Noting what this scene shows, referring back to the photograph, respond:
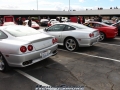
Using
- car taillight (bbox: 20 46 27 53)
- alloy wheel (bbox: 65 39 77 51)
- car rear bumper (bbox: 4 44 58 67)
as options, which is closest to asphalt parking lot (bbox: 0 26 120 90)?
car rear bumper (bbox: 4 44 58 67)

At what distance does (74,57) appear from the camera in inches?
231

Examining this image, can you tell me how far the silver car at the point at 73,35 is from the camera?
6.59 m

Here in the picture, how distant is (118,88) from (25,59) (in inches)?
95.6

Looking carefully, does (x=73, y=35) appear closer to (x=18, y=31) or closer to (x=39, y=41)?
(x=39, y=41)

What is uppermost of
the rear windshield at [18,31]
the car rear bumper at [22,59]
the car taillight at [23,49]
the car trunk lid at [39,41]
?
the rear windshield at [18,31]

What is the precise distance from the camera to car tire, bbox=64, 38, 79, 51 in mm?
6821

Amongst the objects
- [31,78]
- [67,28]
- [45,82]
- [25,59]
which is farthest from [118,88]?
[67,28]

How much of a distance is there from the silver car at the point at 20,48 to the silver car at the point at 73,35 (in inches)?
87.0

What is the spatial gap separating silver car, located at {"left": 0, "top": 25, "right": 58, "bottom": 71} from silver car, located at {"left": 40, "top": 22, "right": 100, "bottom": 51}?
2209mm

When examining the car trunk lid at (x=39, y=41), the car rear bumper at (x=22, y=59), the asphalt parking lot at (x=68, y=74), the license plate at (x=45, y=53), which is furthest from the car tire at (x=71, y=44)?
the car rear bumper at (x=22, y=59)

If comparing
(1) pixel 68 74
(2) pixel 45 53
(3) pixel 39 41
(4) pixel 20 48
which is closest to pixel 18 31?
(3) pixel 39 41

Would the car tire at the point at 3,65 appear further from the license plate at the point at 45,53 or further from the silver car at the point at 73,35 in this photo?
the silver car at the point at 73,35

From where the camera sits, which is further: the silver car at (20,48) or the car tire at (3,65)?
the car tire at (3,65)

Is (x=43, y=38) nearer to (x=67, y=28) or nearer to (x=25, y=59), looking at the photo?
(x=25, y=59)
